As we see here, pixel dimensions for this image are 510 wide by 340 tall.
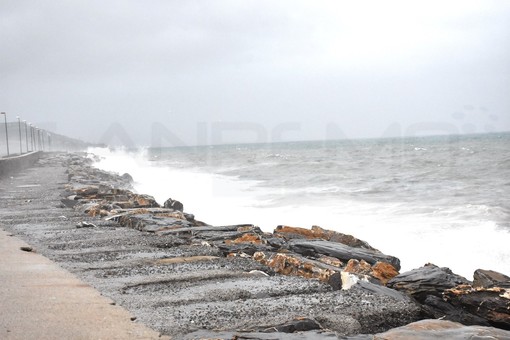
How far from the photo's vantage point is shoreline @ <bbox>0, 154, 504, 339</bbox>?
3.12 m

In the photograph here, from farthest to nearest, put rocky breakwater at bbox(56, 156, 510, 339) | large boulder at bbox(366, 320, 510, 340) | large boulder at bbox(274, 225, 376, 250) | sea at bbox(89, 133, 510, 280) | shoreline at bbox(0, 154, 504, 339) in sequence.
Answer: sea at bbox(89, 133, 510, 280) → large boulder at bbox(274, 225, 376, 250) → shoreline at bbox(0, 154, 504, 339) → rocky breakwater at bbox(56, 156, 510, 339) → large boulder at bbox(366, 320, 510, 340)

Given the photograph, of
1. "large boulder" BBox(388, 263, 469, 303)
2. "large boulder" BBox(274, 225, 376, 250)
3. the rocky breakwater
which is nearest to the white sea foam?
"large boulder" BBox(274, 225, 376, 250)

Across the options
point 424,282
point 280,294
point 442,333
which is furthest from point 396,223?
point 442,333

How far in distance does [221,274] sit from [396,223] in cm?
733

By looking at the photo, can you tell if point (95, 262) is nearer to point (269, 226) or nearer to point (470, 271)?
point (470, 271)

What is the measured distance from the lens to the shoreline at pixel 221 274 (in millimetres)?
3121

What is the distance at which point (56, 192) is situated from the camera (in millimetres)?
12414

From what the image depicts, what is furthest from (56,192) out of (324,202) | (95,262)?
(95,262)

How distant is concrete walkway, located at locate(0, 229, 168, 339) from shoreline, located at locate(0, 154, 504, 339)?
0.47 feet

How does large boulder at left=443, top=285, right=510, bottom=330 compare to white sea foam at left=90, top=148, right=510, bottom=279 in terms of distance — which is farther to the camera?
white sea foam at left=90, top=148, right=510, bottom=279

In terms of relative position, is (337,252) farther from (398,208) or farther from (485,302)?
(398,208)

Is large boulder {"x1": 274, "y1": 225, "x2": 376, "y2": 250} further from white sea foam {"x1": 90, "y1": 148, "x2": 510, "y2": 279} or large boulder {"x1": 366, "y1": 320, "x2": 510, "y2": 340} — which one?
large boulder {"x1": 366, "y1": 320, "x2": 510, "y2": 340}

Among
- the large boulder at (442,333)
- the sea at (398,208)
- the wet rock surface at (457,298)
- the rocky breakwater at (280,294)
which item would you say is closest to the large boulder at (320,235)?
the sea at (398,208)

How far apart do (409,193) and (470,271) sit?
30.0 feet
